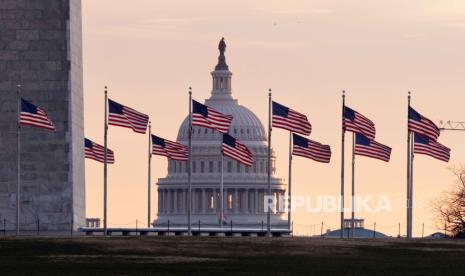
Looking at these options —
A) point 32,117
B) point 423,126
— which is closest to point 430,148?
point 423,126

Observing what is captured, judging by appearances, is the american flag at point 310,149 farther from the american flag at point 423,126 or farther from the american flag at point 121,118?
the american flag at point 121,118

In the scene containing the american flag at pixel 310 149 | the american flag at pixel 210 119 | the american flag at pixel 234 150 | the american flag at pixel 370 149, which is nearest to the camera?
the american flag at pixel 210 119

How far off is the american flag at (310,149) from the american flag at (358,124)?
14.4ft

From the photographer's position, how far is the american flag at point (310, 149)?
139 metres

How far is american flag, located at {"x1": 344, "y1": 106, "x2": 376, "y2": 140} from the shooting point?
132562 mm

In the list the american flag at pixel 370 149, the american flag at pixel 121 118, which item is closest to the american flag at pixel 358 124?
the american flag at pixel 370 149

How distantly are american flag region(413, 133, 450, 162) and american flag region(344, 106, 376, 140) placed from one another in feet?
9.73

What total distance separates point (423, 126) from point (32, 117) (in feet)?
85.1

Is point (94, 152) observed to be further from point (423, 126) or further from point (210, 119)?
point (423, 126)

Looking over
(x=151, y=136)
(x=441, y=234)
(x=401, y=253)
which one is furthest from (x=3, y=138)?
(x=441, y=234)

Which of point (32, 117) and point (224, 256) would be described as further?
point (32, 117)

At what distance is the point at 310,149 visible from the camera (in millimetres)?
139375

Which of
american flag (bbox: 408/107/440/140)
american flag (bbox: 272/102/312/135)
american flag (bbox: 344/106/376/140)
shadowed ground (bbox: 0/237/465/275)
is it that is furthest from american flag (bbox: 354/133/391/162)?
shadowed ground (bbox: 0/237/465/275)

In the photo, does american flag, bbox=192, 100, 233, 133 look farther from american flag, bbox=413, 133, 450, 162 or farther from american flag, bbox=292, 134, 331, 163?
american flag, bbox=413, 133, 450, 162
